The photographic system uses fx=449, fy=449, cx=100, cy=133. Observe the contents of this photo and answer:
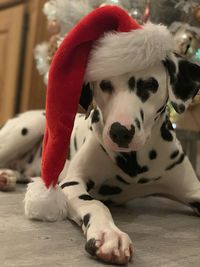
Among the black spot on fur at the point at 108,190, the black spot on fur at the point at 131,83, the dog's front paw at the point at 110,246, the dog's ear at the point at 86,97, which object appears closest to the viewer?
the dog's front paw at the point at 110,246

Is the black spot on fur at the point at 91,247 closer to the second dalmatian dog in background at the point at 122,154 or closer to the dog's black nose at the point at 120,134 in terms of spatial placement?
the second dalmatian dog in background at the point at 122,154

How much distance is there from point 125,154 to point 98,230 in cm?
48

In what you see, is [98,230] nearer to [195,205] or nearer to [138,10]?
[195,205]

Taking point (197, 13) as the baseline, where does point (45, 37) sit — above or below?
below

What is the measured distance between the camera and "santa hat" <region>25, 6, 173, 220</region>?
1.35 meters

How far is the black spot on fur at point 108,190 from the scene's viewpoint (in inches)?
65.9

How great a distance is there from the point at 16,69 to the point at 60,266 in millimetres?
2790

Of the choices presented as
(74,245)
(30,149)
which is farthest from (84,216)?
(30,149)

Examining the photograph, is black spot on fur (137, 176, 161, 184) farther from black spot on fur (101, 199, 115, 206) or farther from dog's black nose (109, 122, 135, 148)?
dog's black nose (109, 122, 135, 148)

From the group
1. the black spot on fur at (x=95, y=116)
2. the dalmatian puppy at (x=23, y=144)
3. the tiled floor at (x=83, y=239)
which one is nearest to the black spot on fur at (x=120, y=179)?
the tiled floor at (x=83, y=239)

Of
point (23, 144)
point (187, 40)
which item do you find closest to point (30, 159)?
point (23, 144)

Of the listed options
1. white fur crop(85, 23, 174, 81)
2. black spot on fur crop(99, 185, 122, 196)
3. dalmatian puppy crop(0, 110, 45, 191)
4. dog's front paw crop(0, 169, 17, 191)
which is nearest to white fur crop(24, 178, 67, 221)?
black spot on fur crop(99, 185, 122, 196)

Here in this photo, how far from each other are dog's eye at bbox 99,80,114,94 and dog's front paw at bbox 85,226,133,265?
0.44 metres

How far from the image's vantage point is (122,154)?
158 centimetres
